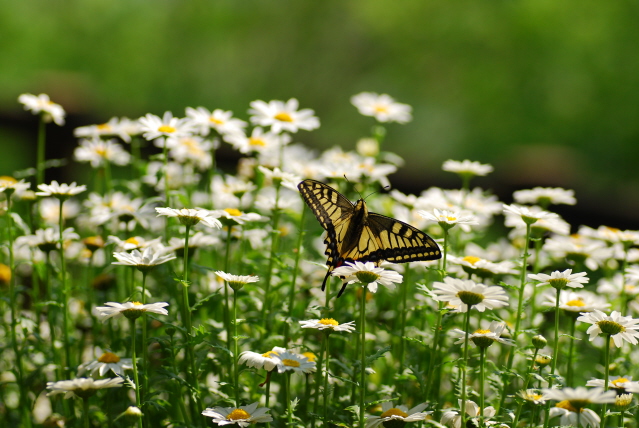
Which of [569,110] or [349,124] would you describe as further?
[349,124]

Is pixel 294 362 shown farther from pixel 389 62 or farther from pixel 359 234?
pixel 389 62

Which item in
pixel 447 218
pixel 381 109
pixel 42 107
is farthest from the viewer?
pixel 381 109

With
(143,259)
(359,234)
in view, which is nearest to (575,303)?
(359,234)

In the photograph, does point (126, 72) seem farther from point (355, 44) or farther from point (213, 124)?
point (213, 124)

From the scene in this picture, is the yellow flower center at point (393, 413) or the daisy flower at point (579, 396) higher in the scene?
the daisy flower at point (579, 396)

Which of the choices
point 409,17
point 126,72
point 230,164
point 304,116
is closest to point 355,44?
point 409,17

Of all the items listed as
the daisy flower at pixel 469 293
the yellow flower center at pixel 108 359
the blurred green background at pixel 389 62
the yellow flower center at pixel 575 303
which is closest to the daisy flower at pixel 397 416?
the daisy flower at pixel 469 293

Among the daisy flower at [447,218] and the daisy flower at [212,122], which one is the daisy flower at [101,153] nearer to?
the daisy flower at [212,122]
